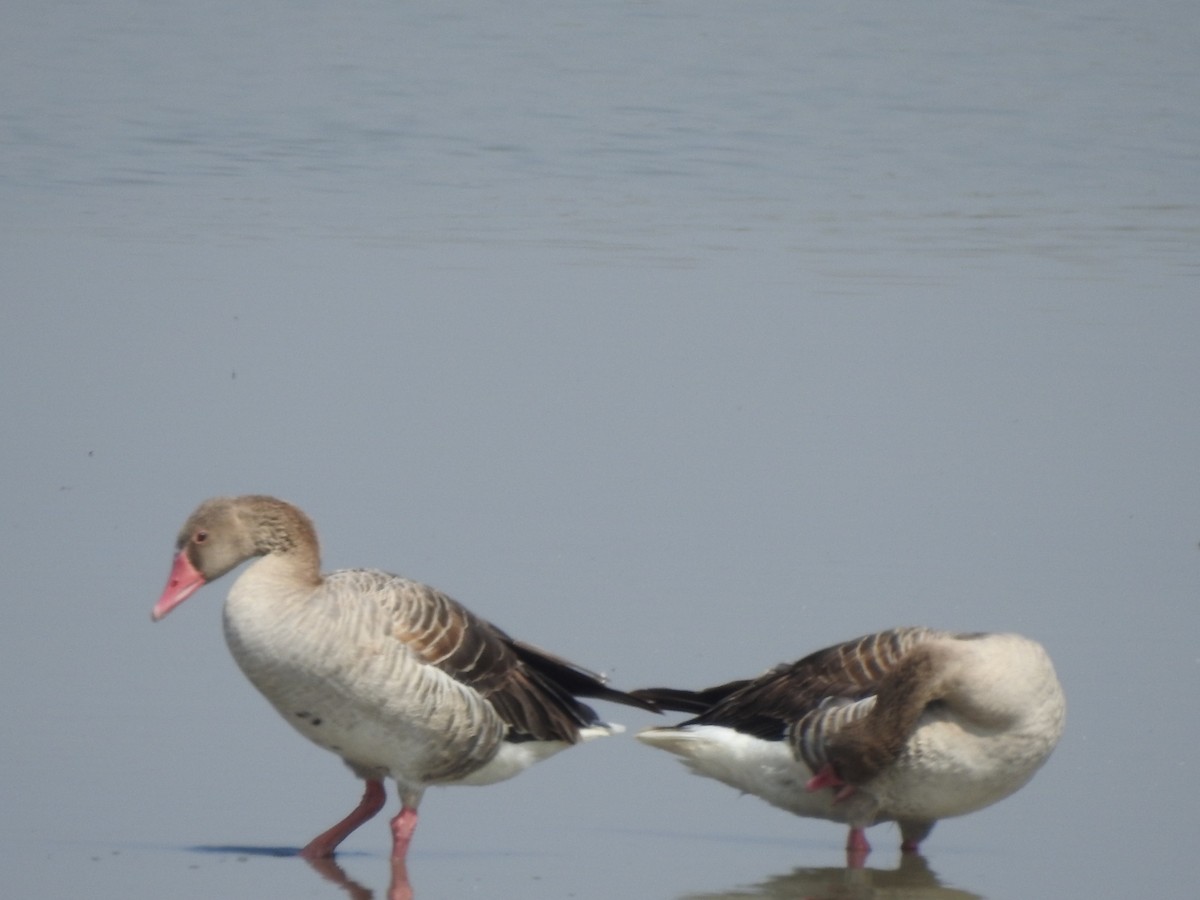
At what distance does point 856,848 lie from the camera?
730 centimetres

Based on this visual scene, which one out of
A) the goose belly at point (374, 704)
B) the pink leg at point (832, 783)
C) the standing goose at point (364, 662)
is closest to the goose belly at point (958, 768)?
the pink leg at point (832, 783)

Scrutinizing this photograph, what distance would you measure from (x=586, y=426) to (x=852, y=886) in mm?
4476

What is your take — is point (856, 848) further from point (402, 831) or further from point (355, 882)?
point (355, 882)

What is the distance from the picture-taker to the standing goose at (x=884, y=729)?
6957 millimetres

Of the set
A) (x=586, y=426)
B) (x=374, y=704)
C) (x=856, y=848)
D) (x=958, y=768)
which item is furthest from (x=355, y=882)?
(x=586, y=426)

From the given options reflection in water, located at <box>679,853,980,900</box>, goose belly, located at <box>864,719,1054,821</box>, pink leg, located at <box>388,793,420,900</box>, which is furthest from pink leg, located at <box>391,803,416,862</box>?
goose belly, located at <box>864,719,1054,821</box>

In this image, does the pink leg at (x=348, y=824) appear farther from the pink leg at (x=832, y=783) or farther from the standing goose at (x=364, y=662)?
the pink leg at (x=832, y=783)

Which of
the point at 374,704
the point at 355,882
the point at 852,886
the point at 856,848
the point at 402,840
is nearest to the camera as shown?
the point at 355,882

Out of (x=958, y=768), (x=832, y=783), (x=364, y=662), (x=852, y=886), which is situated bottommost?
(x=852, y=886)

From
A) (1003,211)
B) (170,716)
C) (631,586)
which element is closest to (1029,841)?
(631,586)

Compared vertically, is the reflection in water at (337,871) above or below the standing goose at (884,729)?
below

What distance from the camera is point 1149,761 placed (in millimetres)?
7617

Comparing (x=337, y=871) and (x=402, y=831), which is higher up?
(x=402, y=831)

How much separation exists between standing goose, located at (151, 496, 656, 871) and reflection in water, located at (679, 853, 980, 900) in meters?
0.84
